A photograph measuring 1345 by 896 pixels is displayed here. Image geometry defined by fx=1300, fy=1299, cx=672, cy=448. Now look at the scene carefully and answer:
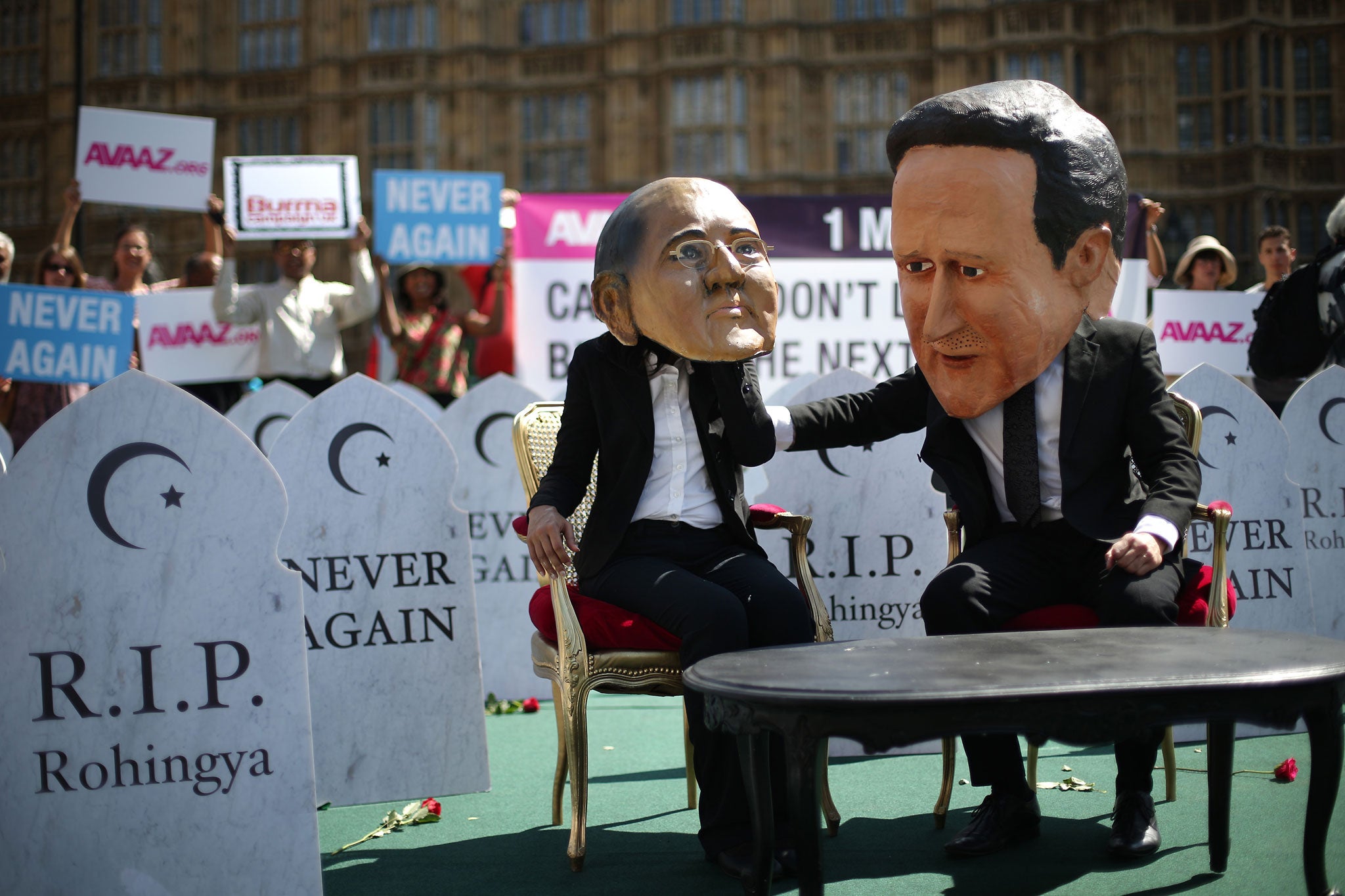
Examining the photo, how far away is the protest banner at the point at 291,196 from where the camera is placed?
6.95 meters

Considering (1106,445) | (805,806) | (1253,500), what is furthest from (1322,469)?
(805,806)

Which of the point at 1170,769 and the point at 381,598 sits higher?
the point at 381,598

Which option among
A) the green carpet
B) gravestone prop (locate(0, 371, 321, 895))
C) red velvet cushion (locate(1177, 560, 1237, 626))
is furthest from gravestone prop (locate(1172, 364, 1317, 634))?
gravestone prop (locate(0, 371, 321, 895))

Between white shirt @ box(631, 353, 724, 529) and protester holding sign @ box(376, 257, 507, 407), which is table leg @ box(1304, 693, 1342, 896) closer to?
white shirt @ box(631, 353, 724, 529)

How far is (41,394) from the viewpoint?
576cm

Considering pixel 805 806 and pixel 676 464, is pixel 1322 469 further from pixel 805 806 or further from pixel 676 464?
pixel 805 806

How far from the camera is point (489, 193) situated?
751cm

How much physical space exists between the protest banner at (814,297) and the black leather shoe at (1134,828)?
3.02m

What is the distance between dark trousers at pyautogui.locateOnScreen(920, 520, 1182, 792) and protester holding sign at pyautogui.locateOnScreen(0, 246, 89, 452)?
4433 mm

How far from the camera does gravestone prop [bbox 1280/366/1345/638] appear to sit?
407 centimetres

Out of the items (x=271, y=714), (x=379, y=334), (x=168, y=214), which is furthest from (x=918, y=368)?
(x=168, y=214)

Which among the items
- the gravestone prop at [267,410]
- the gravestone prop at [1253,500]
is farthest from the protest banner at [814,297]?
the gravestone prop at [1253,500]

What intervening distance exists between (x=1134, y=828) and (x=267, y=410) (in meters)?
3.78

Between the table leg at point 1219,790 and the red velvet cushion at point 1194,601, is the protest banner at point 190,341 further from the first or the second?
the table leg at point 1219,790
